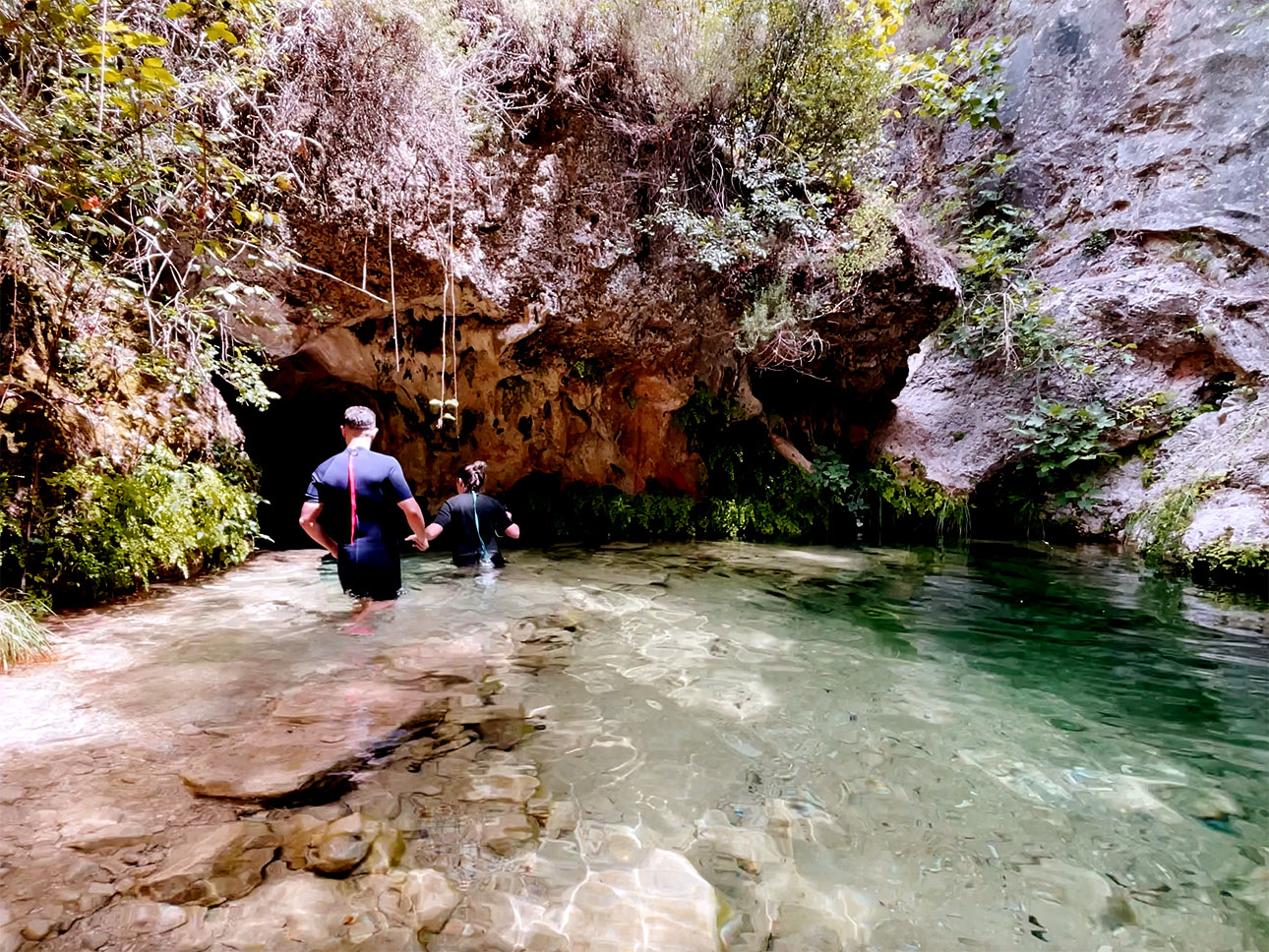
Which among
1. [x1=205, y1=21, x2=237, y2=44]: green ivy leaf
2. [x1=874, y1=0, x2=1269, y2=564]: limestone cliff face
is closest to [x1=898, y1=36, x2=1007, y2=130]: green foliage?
[x1=874, y1=0, x2=1269, y2=564]: limestone cliff face

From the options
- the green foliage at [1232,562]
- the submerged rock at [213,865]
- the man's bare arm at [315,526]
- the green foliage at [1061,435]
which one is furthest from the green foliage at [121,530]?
the green foliage at [1061,435]

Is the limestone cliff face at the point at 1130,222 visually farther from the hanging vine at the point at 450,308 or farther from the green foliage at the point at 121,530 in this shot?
the green foliage at the point at 121,530

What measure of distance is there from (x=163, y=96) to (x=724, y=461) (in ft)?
29.1

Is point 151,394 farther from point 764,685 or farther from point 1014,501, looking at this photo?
point 1014,501

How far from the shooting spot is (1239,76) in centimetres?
1184

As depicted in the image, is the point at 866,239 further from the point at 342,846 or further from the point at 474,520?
the point at 342,846

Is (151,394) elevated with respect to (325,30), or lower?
lower

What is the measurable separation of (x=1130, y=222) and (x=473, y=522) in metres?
14.7


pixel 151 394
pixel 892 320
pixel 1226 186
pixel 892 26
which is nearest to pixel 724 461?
pixel 892 320

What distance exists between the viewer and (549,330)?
8.66 meters

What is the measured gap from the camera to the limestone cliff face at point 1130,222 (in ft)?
36.7

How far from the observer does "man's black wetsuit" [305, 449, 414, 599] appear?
4.39 meters

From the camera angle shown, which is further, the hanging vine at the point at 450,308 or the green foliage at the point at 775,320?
the green foliage at the point at 775,320

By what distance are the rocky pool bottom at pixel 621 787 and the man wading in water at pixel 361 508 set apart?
39cm
